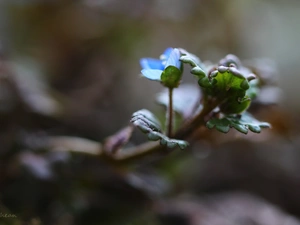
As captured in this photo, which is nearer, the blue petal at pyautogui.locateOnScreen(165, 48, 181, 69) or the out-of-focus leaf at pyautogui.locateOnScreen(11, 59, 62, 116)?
the blue petal at pyautogui.locateOnScreen(165, 48, 181, 69)

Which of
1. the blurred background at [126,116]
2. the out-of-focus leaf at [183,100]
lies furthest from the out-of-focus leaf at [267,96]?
the out-of-focus leaf at [183,100]

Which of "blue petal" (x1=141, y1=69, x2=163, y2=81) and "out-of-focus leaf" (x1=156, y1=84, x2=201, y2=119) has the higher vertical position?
"out-of-focus leaf" (x1=156, y1=84, x2=201, y2=119)

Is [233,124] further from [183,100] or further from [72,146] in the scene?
[72,146]

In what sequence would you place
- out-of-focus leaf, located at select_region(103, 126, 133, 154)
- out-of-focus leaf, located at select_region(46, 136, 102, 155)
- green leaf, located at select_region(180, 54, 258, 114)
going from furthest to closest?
out-of-focus leaf, located at select_region(46, 136, 102, 155)
out-of-focus leaf, located at select_region(103, 126, 133, 154)
green leaf, located at select_region(180, 54, 258, 114)

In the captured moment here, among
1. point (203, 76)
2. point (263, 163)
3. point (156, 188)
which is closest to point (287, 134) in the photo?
point (263, 163)

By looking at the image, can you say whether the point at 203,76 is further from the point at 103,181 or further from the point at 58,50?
the point at 58,50

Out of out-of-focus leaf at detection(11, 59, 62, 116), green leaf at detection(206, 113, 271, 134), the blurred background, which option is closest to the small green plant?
green leaf at detection(206, 113, 271, 134)

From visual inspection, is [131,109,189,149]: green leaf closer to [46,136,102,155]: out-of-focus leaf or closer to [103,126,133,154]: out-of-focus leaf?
[103,126,133,154]: out-of-focus leaf
